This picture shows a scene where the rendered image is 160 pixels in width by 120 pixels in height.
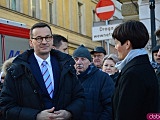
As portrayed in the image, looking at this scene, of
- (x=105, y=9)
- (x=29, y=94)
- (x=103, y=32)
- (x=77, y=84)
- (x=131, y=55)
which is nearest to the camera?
(x=131, y=55)

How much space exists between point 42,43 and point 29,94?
56cm

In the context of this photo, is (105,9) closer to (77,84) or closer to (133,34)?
(77,84)

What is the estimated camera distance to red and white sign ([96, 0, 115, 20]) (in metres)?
7.81

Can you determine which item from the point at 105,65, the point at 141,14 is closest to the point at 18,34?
the point at 141,14

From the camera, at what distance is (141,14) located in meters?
8.85

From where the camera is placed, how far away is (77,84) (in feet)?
12.6

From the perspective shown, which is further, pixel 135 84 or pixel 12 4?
pixel 12 4

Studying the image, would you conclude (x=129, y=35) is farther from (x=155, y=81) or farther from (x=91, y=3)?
(x=91, y=3)

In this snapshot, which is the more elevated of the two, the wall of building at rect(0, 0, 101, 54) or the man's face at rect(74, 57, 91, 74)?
the wall of building at rect(0, 0, 101, 54)

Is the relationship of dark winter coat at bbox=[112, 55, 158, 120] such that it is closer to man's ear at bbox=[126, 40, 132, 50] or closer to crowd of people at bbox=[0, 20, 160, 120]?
crowd of people at bbox=[0, 20, 160, 120]

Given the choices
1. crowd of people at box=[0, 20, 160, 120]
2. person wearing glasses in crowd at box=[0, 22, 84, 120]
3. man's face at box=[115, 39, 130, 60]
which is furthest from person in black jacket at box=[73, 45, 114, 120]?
man's face at box=[115, 39, 130, 60]

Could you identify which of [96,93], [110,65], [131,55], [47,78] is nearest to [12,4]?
[110,65]

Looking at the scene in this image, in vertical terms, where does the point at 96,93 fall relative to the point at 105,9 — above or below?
below

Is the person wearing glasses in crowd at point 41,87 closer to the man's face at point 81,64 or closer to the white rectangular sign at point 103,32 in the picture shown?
the man's face at point 81,64
